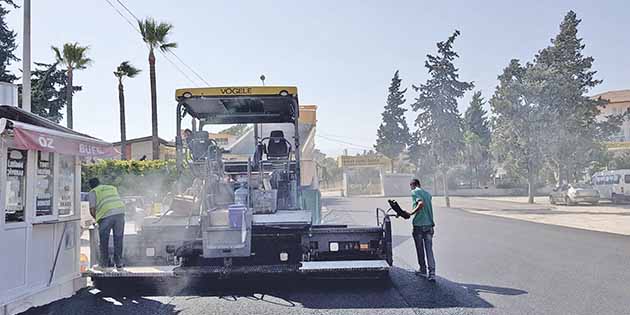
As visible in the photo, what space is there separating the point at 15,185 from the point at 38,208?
52 cm

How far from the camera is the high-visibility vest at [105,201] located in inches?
318

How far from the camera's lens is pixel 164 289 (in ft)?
26.4

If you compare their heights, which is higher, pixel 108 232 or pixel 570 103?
pixel 570 103

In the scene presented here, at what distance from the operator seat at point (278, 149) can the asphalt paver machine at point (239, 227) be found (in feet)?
0.62

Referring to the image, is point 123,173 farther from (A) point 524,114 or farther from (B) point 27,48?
(A) point 524,114

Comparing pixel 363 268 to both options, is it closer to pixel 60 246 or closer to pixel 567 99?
pixel 60 246

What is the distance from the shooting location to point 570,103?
103 feet

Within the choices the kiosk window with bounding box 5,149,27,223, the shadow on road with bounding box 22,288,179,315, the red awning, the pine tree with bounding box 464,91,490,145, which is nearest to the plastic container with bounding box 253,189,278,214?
the shadow on road with bounding box 22,288,179,315

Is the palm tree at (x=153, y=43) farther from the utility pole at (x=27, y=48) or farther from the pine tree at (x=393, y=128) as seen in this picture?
the pine tree at (x=393, y=128)

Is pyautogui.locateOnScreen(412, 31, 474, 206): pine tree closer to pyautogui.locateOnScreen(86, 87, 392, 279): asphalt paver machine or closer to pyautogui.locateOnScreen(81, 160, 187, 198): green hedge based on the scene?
pyautogui.locateOnScreen(81, 160, 187, 198): green hedge

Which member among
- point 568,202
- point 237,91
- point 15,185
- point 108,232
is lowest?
point 568,202

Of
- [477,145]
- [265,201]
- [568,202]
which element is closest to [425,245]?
[265,201]

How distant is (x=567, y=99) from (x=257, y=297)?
28.4 m

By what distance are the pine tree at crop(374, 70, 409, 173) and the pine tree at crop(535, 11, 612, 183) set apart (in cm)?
2536
